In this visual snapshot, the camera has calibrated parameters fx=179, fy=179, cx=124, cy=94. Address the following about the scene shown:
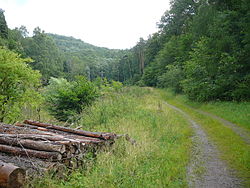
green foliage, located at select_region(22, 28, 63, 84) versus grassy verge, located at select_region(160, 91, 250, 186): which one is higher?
green foliage, located at select_region(22, 28, 63, 84)

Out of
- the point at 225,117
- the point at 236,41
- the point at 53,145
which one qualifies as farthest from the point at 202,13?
the point at 53,145

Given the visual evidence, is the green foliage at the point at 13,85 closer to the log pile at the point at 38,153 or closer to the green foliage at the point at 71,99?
the green foliage at the point at 71,99

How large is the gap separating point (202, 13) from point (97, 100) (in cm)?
1632

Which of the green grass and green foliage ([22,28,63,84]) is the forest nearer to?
the green grass

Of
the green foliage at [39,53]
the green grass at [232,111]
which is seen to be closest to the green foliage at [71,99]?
the green grass at [232,111]

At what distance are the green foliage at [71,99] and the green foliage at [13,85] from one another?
4.01ft

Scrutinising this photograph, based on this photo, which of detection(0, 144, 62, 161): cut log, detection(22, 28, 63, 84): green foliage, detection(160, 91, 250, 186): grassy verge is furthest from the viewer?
detection(22, 28, 63, 84): green foliage

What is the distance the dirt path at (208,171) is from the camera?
3991 mm

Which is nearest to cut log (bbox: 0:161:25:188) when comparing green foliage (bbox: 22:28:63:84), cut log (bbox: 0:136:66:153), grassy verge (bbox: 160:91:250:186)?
cut log (bbox: 0:136:66:153)

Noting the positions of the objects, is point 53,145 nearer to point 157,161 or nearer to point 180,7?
point 157,161

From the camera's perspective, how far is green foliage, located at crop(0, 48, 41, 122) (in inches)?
409

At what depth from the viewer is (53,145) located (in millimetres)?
4098

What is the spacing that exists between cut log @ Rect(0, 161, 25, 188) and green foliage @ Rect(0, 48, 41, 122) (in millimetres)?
8193

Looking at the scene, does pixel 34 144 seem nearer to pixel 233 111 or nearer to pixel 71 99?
pixel 71 99
